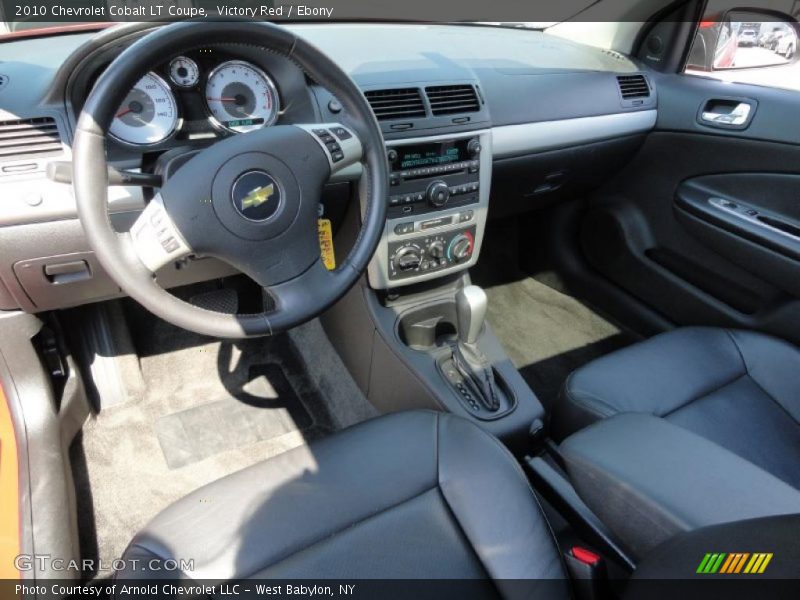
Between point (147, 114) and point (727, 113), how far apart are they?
1715 millimetres

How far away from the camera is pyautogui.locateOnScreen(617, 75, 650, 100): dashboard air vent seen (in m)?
2.00

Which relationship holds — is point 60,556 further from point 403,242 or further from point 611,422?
point 611,422

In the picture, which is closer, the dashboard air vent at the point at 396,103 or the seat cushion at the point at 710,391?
the seat cushion at the point at 710,391

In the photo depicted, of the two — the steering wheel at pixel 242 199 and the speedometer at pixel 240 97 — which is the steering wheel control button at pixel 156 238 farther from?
the speedometer at pixel 240 97

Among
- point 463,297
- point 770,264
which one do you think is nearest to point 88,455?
point 463,297

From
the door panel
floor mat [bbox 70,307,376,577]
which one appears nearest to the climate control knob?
floor mat [bbox 70,307,376,577]

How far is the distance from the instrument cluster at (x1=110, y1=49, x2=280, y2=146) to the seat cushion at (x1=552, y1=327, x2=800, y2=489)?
984 millimetres

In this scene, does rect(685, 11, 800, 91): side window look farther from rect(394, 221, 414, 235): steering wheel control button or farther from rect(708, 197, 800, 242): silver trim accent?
rect(394, 221, 414, 235): steering wheel control button

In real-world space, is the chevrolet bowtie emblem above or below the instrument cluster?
below

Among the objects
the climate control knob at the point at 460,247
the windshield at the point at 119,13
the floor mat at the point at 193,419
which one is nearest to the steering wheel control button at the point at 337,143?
the windshield at the point at 119,13

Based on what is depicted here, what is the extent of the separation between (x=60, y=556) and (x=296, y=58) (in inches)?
47.7

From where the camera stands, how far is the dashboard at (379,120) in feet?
3.90

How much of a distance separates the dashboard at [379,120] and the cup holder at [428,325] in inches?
4.9

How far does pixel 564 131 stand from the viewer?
1.89 metres
